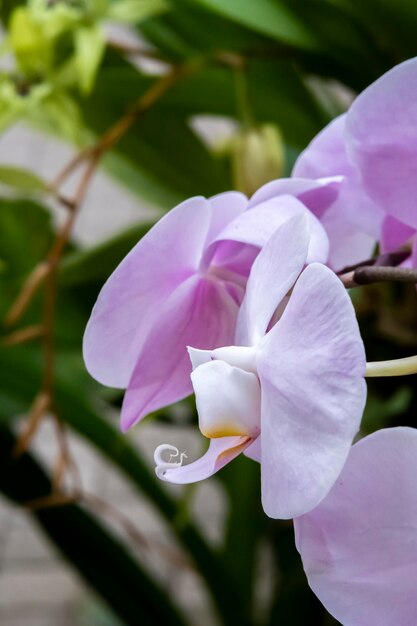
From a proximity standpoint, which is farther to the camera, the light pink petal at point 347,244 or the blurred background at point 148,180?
the blurred background at point 148,180

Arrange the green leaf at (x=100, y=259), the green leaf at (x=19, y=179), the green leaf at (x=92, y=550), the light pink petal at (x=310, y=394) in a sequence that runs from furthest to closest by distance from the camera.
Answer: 1. the green leaf at (x=92, y=550)
2. the green leaf at (x=100, y=259)
3. the green leaf at (x=19, y=179)
4. the light pink petal at (x=310, y=394)

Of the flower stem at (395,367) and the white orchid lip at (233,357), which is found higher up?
the white orchid lip at (233,357)

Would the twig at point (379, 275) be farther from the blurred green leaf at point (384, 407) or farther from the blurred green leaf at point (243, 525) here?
the blurred green leaf at point (243, 525)

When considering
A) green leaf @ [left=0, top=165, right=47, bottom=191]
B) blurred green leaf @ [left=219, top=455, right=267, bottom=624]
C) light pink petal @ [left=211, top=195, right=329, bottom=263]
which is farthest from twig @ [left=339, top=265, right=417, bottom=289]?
blurred green leaf @ [left=219, top=455, right=267, bottom=624]

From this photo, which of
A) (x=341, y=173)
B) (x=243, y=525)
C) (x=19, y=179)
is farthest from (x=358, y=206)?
(x=243, y=525)

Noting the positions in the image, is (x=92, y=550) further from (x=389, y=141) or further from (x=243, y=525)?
(x=389, y=141)

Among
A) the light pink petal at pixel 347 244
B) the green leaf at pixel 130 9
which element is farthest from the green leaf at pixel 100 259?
the light pink petal at pixel 347 244
